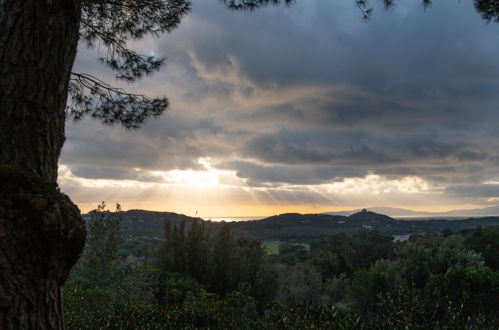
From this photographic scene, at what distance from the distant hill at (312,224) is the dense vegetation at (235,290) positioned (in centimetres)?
2725

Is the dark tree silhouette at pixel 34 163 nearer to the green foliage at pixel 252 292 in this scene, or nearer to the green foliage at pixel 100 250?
the green foliage at pixel 252 292

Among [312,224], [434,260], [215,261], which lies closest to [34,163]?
[215,261]

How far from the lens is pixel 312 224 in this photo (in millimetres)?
57750

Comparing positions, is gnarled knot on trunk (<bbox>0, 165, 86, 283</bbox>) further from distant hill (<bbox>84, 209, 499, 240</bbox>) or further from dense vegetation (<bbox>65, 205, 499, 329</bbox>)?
distant hill (<bbox>84, 209, 499, 240</bbox>)

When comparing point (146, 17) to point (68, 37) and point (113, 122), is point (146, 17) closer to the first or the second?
point (113, 122)

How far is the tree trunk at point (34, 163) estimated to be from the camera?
6.09ft

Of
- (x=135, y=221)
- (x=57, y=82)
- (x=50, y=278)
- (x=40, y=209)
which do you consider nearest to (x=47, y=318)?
(x=50, y=278)

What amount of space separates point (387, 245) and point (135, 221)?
27641 millimetres

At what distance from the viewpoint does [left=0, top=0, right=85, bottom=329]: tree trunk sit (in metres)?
1.86

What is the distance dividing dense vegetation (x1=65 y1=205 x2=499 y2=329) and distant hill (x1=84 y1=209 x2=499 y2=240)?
1073 inches

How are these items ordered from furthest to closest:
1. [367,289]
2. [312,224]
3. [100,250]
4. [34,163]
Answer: [312,224]
[367,289]
[100,250]
[34,163]

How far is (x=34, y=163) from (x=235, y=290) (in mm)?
7230

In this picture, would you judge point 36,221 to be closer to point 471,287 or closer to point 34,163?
point 34,163

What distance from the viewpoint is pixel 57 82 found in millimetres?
2387
